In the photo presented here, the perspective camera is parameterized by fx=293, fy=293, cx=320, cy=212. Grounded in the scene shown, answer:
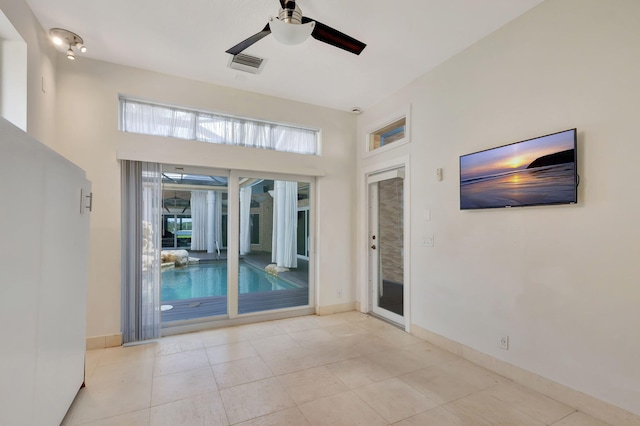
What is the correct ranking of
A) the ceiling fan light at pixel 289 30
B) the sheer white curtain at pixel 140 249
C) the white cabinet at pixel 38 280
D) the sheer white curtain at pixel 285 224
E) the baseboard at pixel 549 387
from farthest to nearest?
the sheer white curtain at pixel 285 224 → the sheer white curtain at pixel 140 249 → the ceiling fan light at pixel 289 30 → the baseboard at pixel 549 387 → the white cabinet at pixel 38 280

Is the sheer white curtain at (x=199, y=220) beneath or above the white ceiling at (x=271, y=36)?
beneath

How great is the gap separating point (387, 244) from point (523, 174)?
2.17m

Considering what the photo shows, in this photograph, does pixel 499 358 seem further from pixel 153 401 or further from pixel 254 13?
pixel 254 13

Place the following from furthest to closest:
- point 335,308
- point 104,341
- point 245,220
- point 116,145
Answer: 1. point 335,308
2. point 245,220
3. point 116,145
4. point 104,341

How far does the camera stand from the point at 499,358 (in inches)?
107

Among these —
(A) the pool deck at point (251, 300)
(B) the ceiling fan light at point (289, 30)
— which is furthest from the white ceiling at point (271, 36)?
(A) the pool deck at point (251, 300)

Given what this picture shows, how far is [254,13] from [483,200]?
2.72 metres

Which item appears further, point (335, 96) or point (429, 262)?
point (335, 96)

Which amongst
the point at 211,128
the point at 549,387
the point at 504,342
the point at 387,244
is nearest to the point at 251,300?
the point at 387,244

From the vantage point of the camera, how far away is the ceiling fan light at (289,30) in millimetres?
2148

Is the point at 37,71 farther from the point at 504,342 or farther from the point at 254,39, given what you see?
the point at 504,342

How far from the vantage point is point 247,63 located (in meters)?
3.37

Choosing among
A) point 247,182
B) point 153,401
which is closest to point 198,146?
point 247,182

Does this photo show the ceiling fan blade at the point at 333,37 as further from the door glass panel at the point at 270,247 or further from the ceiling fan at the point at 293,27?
the door glass panel at the point at 270,247
